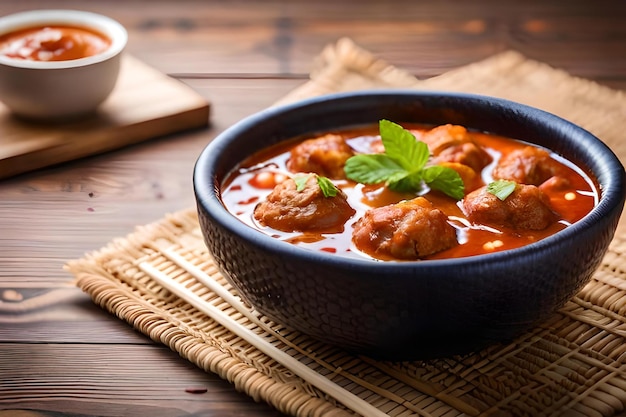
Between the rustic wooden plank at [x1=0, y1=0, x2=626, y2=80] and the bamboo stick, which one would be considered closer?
the bamboo stick

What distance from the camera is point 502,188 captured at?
6.98 ft

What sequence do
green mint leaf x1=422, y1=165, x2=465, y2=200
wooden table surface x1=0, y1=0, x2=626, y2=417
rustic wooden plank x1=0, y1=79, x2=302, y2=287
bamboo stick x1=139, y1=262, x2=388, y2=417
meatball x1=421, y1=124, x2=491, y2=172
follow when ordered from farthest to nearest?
rustic wooden plank x1=0, y1=79, x2=302, y2=287 → meatball x1=421, y1=124, x2=491, y2=172 → green mint leaf x1=422, y1=165, x2=465, y2=200 → wooden table surface x1=0, y1=0, x2=626, y2=417 → bamboo stick x1=139, y1=262, x2=388, y2=417

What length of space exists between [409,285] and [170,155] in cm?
153

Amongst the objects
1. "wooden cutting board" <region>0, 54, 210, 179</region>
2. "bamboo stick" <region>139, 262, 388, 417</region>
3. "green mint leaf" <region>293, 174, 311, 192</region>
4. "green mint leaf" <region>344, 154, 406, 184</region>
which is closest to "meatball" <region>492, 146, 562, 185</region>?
"green mint leaf" <region>344, 154, 406, 184</region>

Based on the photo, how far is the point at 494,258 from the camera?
1.78m

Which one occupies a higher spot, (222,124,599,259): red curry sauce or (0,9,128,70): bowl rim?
(222,124,599,259): red curry sauce

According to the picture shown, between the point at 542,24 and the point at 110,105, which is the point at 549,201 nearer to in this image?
the point at 110,105

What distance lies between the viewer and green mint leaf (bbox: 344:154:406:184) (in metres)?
2.25

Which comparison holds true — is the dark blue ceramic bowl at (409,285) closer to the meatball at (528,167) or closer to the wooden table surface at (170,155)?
the meatball at (528,167)

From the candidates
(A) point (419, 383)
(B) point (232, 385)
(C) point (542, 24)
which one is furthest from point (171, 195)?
(C) point (542, 24)

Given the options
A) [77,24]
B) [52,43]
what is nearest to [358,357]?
[52,43]

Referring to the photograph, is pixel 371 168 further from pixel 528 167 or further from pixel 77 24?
pixel 77 24

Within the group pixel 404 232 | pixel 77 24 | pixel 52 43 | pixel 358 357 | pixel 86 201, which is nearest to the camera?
pixel 404 232

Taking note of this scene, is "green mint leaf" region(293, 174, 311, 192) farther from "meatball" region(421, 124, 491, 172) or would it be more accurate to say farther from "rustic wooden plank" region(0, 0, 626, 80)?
"rustic wooden plank" region(0, 0, 626, 80)
